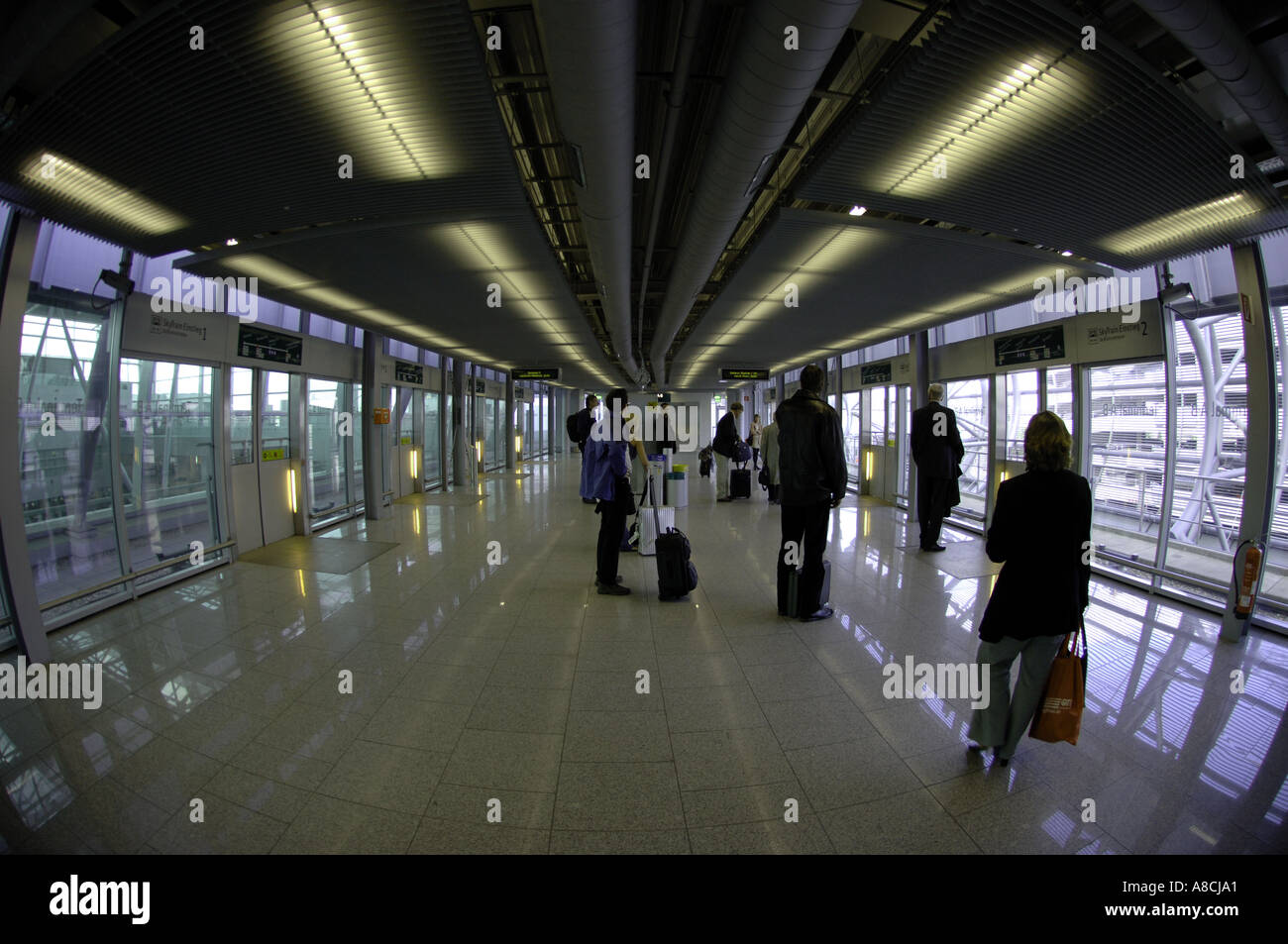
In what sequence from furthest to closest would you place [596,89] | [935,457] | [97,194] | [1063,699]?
[935,457], [97,194], [596,89], [1063,699]

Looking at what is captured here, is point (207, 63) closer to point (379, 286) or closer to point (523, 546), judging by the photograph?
point (379, 286)

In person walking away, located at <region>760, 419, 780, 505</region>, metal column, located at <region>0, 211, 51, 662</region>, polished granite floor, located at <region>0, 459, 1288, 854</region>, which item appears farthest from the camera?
person walking away, located at <region>760, 419, 780, 505</region>

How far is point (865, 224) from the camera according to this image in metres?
4.18

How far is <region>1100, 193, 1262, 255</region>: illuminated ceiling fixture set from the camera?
139 inches

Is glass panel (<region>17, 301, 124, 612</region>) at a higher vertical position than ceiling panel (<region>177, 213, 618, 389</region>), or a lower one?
lower

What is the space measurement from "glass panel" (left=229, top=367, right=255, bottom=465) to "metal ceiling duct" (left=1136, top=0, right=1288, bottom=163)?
359 inches

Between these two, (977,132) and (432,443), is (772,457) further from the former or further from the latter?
(432,443)

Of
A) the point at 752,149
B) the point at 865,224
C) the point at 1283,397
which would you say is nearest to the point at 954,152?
the point at 865,224

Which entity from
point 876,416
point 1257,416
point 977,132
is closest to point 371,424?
point 977,132

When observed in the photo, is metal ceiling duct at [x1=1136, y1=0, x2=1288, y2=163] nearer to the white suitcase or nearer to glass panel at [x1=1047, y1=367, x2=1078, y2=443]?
glass panel at [x1=1047, y1=367, x2=1078, y2=443]

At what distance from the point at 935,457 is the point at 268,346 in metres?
9.68

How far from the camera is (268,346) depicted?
678 cm

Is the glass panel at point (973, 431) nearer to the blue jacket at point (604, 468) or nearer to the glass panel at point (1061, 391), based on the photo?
the glass panel at point (1061, 391)

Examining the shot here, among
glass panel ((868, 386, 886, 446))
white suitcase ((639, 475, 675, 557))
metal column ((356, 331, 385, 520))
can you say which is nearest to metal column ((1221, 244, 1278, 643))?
white suitcase ((639, 475, 675, 557))
